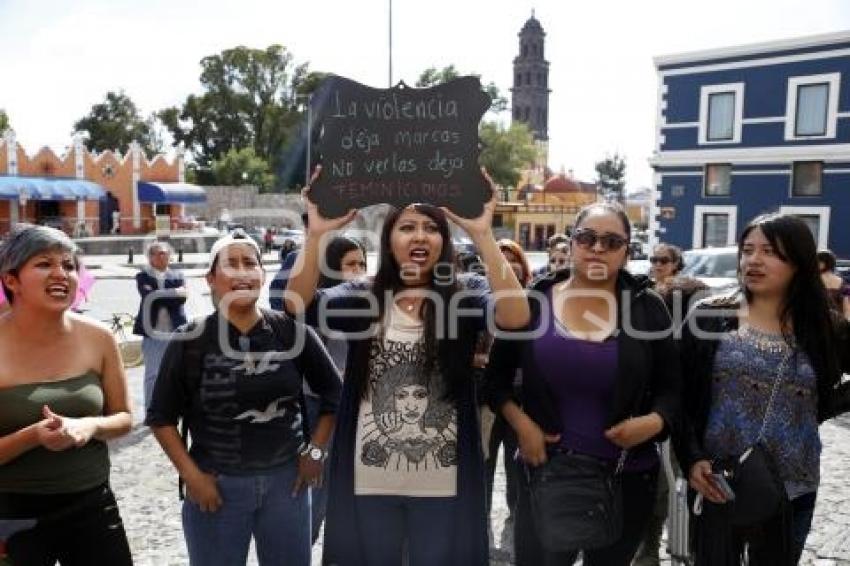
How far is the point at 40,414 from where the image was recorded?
8.11ft

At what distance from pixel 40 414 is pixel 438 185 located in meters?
1.69

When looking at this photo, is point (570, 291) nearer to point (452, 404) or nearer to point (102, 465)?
point (452, 404)

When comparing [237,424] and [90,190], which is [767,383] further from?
[90,190]

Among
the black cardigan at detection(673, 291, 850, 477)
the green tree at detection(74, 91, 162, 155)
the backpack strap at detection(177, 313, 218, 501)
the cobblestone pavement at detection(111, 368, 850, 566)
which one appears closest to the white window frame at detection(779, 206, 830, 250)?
the cobblestone pavement at detection(111, 368, 850, 566)

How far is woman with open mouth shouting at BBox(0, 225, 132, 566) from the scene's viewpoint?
246 cm

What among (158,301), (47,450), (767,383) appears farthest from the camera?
(158,301)

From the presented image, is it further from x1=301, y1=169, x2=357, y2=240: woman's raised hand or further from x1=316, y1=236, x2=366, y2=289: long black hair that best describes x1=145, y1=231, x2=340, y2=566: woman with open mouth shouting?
x1=316, y1=236, x2=366, y2=289: long black hair


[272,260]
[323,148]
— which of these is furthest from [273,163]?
[323,148]

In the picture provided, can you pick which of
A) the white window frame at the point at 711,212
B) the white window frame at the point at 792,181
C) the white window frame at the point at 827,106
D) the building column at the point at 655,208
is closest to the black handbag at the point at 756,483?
the white window frame at the point at 827,106

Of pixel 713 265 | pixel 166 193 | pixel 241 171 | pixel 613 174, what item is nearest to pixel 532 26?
pixel 613 174

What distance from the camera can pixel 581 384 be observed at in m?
2.65

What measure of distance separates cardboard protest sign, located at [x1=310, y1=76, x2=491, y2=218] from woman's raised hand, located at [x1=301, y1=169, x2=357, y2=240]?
0.08ft

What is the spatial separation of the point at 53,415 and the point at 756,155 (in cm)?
2561

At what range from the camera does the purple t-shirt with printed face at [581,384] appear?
264cm
